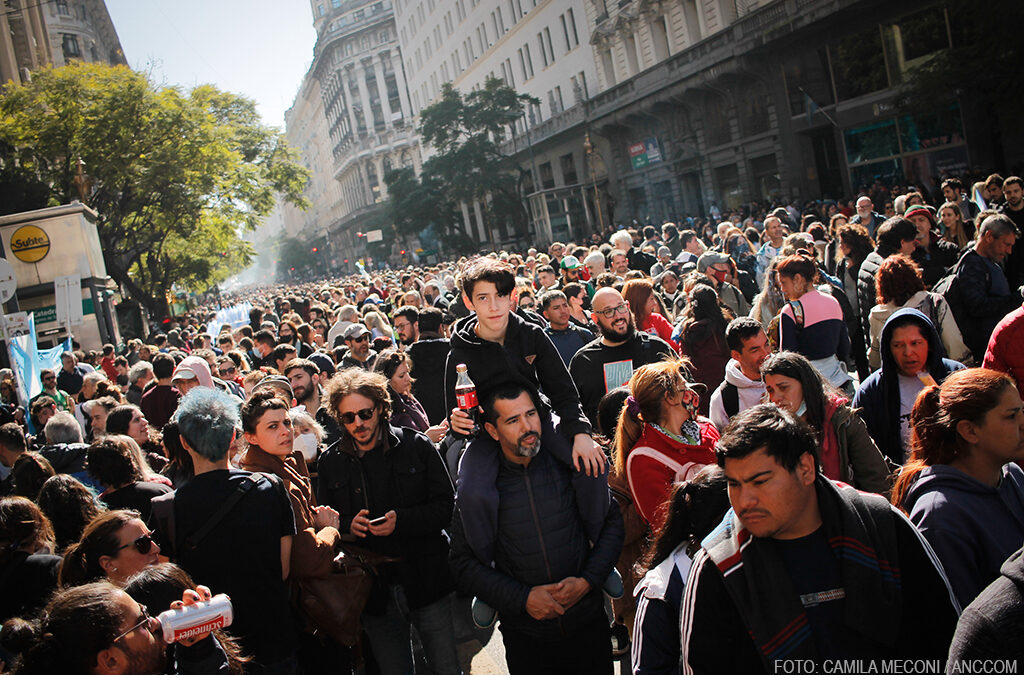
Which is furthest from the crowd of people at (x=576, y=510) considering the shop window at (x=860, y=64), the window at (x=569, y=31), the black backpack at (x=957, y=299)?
the window at (x=569, y=31)

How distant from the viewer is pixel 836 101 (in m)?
25.8

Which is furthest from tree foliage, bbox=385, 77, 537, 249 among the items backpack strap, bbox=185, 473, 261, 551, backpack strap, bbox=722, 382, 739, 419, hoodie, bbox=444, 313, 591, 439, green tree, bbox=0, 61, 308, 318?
backpack strap, bbox=185, 473, 261, 551

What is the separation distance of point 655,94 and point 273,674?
33925 millimetres

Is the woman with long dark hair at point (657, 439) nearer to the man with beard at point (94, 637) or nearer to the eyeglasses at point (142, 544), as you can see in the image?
the man with beard at point (94, 637)

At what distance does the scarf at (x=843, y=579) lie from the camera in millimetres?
2104

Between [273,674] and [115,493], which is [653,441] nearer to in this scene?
[273,674]

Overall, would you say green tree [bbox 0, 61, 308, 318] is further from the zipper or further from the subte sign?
the zipper

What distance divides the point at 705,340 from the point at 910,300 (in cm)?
143

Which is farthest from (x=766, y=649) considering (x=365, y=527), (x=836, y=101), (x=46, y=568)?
(x=836, y=101)

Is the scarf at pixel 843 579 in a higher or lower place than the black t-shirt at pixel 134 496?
lower

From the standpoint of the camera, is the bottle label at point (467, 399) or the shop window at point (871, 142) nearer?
the bottle label at point (467, 399)

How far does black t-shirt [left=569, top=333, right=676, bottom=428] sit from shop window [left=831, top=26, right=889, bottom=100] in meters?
22.4

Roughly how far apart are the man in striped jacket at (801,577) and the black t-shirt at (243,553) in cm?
190

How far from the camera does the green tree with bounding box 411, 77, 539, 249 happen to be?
157ft
